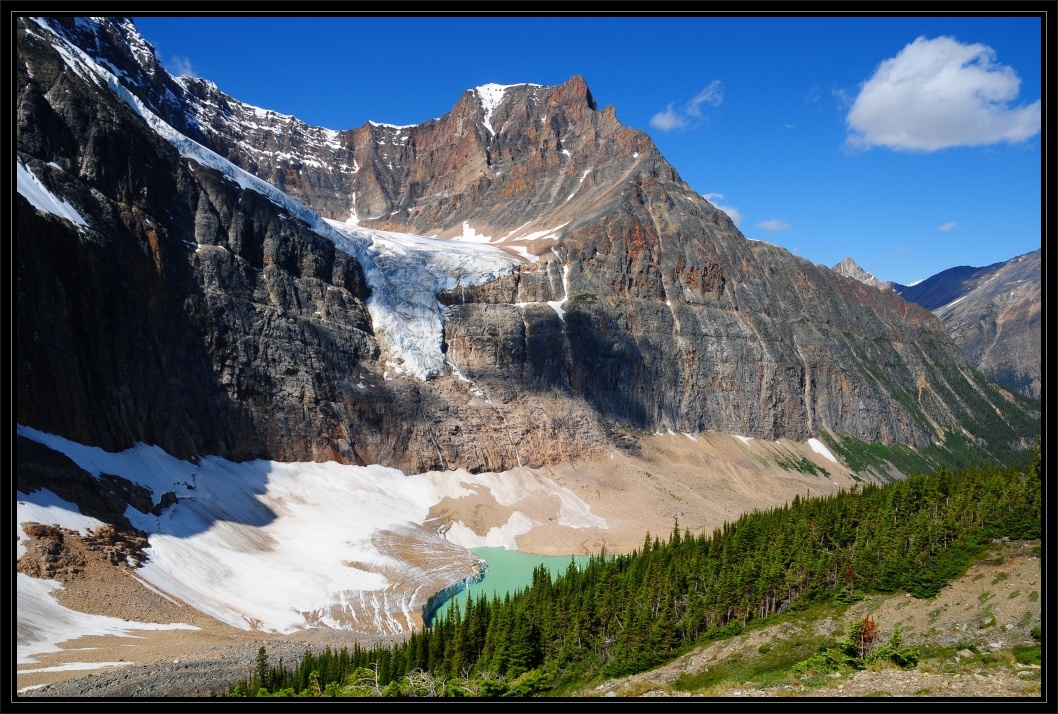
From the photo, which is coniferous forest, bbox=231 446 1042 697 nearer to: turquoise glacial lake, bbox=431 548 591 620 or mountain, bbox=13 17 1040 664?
mountain, bbox=13 17 1040 664

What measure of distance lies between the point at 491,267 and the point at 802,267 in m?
72.0

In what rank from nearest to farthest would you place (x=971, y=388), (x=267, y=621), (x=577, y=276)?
(x=267, y=621), (x=577, y=276), (x=971, y=388)

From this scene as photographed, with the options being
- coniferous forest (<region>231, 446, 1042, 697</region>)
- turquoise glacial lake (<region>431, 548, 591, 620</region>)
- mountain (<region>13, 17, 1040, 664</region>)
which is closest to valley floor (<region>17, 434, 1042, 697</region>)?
mountain (<region>13, 17, 1040, 664</region>)

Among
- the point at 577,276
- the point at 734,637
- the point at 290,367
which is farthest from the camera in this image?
the point at 577,276

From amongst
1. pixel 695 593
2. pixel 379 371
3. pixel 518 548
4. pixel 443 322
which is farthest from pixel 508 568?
pixel 443 322

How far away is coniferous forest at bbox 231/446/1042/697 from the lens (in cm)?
3484

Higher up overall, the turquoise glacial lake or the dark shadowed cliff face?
the dark shadowed cliff face

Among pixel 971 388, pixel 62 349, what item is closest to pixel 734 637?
pixel 62 349

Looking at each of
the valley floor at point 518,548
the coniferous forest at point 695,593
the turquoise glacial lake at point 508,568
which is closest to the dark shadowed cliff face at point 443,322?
the valley floor at point 518,548

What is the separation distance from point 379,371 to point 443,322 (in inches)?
602

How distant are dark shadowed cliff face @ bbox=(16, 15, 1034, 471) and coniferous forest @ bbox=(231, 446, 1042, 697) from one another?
33.4 metres

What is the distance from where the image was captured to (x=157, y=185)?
261 ft

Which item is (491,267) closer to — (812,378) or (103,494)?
(812,378)

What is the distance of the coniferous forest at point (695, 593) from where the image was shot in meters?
34.8
